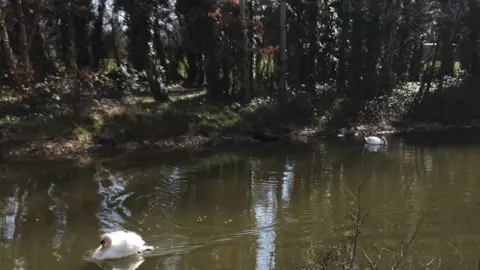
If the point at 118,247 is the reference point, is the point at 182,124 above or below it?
above

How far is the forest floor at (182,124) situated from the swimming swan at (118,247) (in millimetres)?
8919

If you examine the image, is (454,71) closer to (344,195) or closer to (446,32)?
(446,32)

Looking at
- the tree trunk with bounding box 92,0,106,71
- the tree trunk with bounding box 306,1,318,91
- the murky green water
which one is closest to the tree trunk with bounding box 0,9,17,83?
the tree trunk with bounding box 92,0,106,71

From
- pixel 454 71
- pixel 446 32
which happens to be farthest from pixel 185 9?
pixel 454 71

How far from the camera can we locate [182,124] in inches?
745

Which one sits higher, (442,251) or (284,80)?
(284,80)

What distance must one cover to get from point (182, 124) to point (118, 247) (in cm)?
1149

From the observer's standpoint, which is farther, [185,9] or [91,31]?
[91,31]

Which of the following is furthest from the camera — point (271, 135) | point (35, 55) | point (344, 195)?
point (35, 55)

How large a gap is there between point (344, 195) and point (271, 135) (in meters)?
8.37

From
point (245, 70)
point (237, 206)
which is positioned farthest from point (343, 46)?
point (237, 206)

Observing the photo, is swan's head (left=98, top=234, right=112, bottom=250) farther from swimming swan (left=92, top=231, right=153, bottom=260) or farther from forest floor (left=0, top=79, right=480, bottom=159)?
forest floor (left=0, top=79, right=480, bottom=159)

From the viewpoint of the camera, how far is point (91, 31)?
2506cm

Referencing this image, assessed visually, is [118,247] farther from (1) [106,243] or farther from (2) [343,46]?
(2) [343,46]
